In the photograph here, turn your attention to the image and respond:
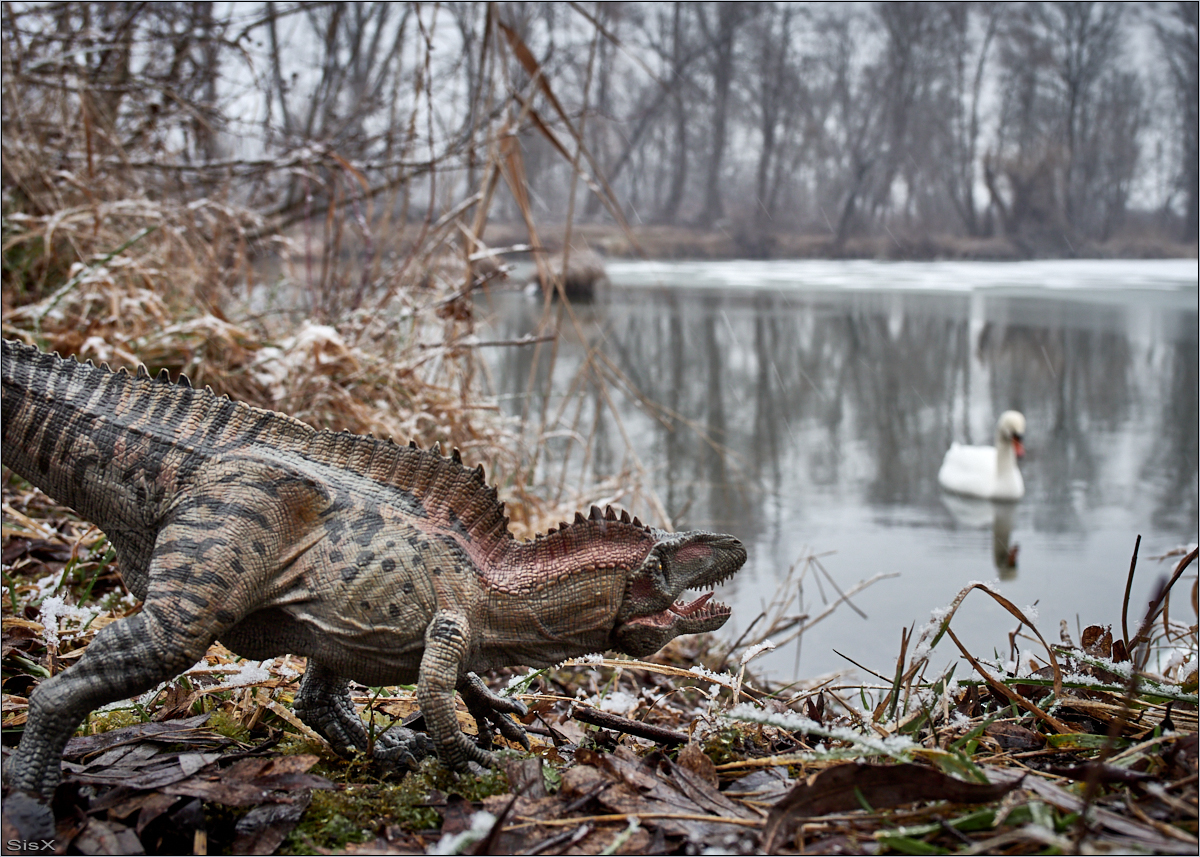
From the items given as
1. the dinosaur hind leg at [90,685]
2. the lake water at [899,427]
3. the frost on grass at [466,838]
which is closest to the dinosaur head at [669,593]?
the frost on grass at [466,838]

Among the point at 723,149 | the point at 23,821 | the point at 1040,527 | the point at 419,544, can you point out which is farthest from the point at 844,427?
the point at 23,821

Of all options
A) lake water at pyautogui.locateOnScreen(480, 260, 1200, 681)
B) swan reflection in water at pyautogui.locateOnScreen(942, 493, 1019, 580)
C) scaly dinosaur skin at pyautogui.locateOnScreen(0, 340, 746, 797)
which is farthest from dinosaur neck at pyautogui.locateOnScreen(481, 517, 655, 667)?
swan reflection in water at pyautogui.locateOnScreen(942, 493, 1019, 580)

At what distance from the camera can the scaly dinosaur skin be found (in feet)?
5.85

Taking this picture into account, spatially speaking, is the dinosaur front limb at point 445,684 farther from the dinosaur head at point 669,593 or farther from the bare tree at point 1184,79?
the bare tree at point 1184,79

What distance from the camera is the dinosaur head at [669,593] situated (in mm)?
1896

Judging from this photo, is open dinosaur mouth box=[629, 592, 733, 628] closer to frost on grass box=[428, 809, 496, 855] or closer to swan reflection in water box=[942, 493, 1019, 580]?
frost on grass box=[428, 809, 496, 855]

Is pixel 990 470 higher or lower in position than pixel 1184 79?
lower

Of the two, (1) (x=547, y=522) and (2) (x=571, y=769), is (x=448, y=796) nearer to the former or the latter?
(2) (x=571, y=769)

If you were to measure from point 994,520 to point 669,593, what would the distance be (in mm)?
4980

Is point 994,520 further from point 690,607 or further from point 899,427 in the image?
point 690,607

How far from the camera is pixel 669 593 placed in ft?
6.22

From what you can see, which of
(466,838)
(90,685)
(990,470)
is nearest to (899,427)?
(990,470)

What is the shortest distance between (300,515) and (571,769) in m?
0.75

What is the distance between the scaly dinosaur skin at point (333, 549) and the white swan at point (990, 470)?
5.15 m
